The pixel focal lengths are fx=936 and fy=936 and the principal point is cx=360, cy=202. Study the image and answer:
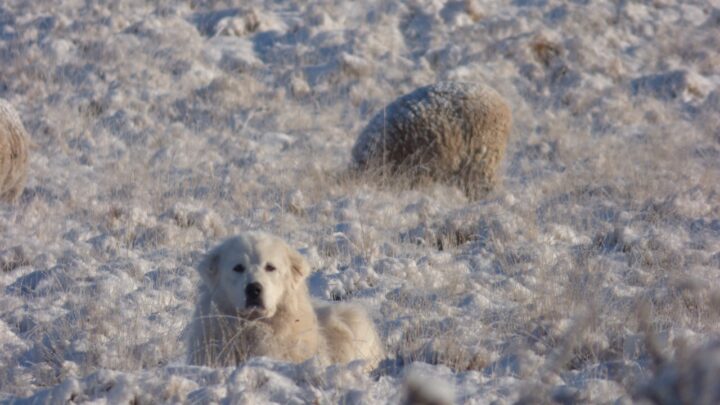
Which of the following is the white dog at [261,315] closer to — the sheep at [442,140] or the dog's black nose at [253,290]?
the dog's black nose at [253,290]

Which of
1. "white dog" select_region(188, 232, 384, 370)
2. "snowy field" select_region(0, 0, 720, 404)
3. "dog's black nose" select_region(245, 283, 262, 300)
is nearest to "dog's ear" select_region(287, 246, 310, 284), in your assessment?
"white dog" select_region(188, 232, 384, 370)

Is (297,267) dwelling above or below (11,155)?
above

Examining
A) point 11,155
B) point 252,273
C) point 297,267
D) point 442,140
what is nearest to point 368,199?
point 442,140

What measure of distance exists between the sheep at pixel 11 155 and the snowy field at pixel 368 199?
294 millimetres

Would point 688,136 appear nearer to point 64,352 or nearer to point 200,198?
point 200,198

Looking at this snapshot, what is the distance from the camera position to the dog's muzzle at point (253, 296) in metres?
5.06

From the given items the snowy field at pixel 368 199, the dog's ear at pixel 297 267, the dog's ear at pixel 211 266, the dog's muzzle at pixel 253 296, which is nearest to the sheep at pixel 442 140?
the snowy field at pixel 368 199

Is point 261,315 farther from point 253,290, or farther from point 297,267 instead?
point 297,267

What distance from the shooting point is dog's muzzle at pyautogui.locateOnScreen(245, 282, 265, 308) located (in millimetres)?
5062

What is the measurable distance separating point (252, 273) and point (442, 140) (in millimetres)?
5965

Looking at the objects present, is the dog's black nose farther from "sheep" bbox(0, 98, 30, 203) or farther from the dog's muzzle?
"sheep" bbox(0, 98, 30, 203)

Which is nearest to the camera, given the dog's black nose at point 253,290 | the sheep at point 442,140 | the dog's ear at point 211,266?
the dog's black nose at point 253,290

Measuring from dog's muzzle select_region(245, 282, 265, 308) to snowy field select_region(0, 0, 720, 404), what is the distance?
2.22 feet

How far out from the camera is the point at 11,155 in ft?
31.1
